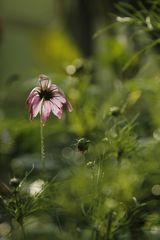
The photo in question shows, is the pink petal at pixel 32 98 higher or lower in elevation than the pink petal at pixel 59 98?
higher

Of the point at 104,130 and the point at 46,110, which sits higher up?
the point at 104,130

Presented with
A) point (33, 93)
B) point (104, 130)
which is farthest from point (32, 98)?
point (104, 130)

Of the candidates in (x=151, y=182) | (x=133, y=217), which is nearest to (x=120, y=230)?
(x=133, y=217)

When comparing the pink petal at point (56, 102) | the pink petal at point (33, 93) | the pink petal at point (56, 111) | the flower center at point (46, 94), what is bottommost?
the pink petal at point (56, 111)

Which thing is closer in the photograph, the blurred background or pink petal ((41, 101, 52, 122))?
pink petal ((41, 101, 52, 122))

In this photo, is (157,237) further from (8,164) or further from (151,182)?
(8,164)

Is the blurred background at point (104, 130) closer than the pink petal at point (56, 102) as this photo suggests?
No

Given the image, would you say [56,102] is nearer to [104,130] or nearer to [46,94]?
[46,94]
